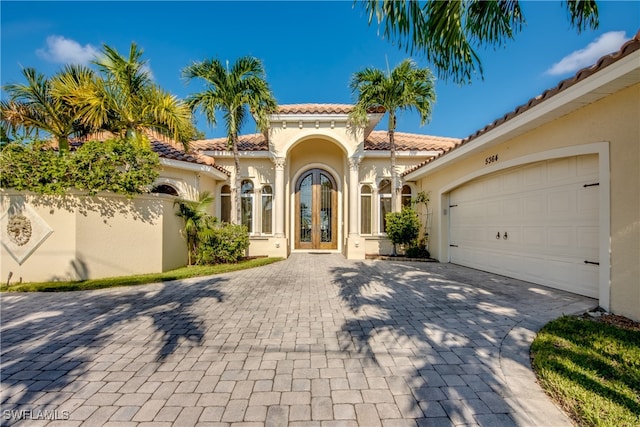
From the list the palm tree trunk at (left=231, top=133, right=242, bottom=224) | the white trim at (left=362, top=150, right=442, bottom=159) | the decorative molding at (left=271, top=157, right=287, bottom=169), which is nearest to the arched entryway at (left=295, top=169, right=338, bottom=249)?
the decorative molding at (left=271, top=157, right=287, bottom=169)

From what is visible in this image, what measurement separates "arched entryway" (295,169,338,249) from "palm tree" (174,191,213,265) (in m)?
4.88

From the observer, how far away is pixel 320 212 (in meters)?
13.0

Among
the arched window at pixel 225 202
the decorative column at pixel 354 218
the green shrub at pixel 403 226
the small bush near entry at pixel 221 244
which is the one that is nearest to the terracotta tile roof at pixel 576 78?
the green shrub at pixel 403 226

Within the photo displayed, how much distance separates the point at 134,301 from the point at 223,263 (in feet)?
13.0

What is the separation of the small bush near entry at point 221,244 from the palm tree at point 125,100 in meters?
3.31

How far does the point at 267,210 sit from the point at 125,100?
6.56m

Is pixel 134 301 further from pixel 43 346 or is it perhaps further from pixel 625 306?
pixel 625 306

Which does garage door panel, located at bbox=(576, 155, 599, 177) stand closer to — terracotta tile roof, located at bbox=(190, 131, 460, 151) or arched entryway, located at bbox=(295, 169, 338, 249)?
terracotta tile roof, located at bbox=(190, 131, 460, 151)

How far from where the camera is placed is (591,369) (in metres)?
2.66

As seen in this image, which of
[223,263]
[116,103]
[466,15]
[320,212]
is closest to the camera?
[466,15]

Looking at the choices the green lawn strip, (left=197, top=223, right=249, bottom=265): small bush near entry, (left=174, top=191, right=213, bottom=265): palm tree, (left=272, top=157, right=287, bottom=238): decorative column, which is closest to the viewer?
the green lawn strip

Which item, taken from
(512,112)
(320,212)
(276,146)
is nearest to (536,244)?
(512,112)

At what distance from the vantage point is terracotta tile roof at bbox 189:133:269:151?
12.1 m


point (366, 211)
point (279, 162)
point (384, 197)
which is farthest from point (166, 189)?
point (384, 197)
